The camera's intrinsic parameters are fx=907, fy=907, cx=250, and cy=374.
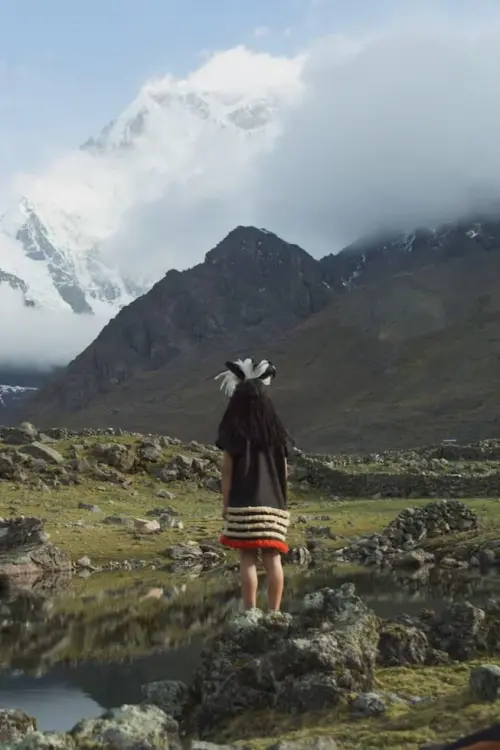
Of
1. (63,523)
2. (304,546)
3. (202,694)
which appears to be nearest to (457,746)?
(202,694)

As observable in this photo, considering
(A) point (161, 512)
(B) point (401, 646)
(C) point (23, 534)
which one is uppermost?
(A) point (161, 512)

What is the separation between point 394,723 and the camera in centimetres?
670

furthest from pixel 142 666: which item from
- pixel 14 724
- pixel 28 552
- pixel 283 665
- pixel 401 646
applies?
pixel 28 552

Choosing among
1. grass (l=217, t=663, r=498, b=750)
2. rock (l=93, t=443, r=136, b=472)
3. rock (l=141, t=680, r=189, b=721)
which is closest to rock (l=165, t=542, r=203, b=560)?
rock (l=141, t=680, r=189, b=721)

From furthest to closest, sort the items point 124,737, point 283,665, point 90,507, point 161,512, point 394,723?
point 161,512 < point 90,507 < point 283,665 < point 394,723 < point 124,737

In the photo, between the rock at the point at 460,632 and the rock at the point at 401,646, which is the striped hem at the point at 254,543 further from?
the rock at the point at 460,632

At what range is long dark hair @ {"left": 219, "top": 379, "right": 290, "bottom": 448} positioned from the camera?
1009cm

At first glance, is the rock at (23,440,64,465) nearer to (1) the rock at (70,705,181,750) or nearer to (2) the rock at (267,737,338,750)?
(1) the rock at (70,705,181,750)

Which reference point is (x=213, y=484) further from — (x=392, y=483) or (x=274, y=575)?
(x=274, y=575)

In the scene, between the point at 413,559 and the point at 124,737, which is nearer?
the point at 124,737

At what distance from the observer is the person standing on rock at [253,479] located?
31.9 feet

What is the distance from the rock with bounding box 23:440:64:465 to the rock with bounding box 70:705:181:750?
29.6 metres

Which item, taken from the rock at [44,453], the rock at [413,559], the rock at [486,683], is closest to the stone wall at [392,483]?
the rock at [44,453]

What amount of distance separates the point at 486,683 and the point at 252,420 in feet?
13.2
